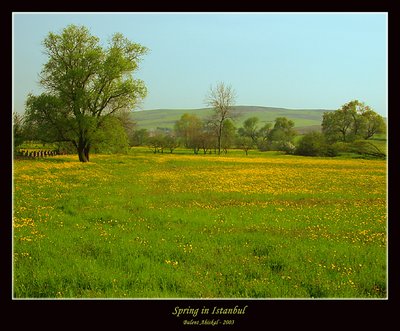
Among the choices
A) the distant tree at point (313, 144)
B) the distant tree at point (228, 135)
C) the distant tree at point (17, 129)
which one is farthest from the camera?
the distant tree at point (313, 144)

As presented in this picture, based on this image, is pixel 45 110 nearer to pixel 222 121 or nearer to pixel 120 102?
pixel 120 102

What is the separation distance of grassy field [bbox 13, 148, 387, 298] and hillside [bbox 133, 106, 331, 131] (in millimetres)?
3294

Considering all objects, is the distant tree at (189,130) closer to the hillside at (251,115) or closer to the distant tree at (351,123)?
the hillside at (251,115)

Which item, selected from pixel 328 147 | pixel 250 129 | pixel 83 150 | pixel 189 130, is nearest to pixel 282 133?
pixel 250 129

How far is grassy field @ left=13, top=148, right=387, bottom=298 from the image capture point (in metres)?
6.97

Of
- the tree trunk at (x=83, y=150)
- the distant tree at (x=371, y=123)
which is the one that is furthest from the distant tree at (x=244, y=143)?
the tree trunk at (x=83, y=150)

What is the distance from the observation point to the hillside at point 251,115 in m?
11.6

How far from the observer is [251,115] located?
1295 centimetres

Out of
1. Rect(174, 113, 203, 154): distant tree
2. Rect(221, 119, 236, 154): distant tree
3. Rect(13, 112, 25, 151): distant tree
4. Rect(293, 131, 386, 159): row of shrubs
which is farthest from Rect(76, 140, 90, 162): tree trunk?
Rect(293, 131, 386, 159): row of shrubs

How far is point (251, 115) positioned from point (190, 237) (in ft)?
18.2

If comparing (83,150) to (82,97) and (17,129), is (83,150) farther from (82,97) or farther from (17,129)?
Result: (17,129)

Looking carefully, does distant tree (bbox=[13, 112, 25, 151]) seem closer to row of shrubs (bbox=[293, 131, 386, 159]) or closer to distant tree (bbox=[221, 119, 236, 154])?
distant tree (bbox=[221, 119, 236, 154])

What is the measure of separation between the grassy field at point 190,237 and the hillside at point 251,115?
329 centimetres
